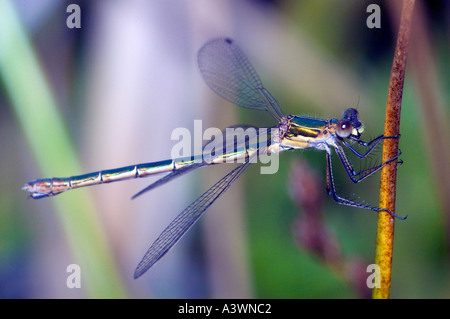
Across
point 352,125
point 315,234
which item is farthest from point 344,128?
point 315,234

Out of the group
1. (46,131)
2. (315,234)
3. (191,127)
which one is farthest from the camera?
(191,127)

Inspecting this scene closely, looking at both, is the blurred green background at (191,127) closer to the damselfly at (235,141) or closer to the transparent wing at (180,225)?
Answer: the damselfly at (235,141)

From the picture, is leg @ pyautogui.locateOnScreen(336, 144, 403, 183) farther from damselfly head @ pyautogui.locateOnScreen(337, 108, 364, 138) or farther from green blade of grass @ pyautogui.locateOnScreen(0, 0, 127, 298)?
green blade of grass @ pyautogui.locateOnScreen(0, 0, 127, 298)

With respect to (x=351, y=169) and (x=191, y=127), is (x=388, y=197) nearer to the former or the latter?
(x=351, y=169)

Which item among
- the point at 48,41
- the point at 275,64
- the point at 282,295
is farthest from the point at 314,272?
the point at 48,41

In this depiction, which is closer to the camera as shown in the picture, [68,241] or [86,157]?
[68,241]

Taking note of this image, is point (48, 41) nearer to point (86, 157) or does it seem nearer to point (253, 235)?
point (86, 157)

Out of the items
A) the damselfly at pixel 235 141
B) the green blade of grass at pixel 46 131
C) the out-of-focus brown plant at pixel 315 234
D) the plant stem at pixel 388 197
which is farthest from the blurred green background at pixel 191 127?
the plant stem at pixel 388 197
